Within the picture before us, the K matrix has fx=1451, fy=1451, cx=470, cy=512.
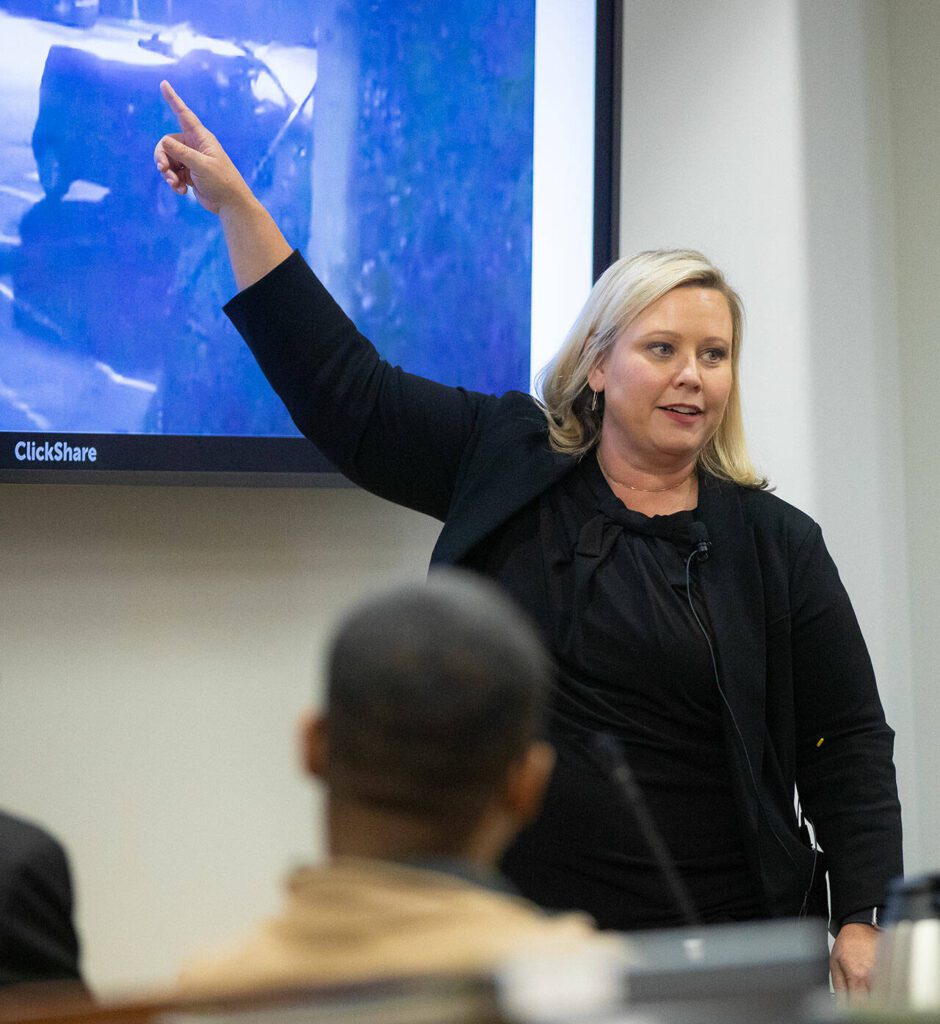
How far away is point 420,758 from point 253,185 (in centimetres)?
173

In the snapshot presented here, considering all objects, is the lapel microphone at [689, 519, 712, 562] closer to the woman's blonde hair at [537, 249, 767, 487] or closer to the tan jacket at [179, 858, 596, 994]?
the woman's blonde hair at [537, 249, 767, 487]

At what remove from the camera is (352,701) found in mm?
924

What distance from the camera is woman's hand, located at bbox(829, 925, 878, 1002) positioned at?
186cm

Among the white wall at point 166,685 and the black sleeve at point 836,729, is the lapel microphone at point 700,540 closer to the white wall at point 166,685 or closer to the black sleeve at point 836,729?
the black sleeve at point 836,729

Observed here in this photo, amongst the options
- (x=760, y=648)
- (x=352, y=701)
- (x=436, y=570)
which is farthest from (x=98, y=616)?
(x=352, y=701)

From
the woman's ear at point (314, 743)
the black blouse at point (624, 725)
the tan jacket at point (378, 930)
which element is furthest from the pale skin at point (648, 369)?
the tan jacket at point (378, 930)

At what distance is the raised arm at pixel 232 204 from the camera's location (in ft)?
6.25

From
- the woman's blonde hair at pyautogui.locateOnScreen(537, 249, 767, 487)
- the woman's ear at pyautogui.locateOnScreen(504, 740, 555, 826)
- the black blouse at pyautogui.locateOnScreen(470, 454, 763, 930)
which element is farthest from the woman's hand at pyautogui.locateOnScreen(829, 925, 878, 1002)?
the woman's ear at pyautogui.locateOnScreen(504, 740, 555, 826)

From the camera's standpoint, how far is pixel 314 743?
957 mm

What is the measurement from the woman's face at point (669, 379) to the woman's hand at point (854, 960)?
0.67 m

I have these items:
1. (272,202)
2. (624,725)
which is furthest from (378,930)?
(272,202)

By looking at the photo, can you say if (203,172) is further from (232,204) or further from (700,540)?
(700,540)

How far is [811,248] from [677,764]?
4.14 ft

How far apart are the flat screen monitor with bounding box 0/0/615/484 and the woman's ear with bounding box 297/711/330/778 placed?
1.47 m
